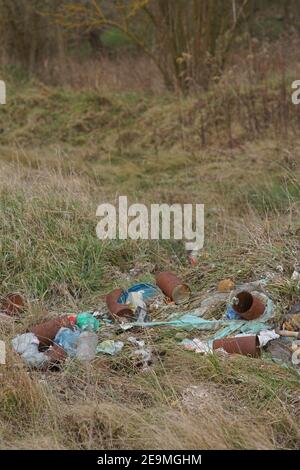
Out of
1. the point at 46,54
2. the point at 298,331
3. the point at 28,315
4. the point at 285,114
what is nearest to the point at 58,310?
the point at 28,315

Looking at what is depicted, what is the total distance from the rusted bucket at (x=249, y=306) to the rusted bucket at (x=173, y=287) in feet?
1.98

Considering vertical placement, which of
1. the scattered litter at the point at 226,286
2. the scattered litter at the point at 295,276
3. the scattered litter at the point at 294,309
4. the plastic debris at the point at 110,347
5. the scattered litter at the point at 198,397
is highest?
the scattered litter at the point at 295,276

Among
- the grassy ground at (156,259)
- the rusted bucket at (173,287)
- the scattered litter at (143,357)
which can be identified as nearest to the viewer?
the grassy ground at (156,259)

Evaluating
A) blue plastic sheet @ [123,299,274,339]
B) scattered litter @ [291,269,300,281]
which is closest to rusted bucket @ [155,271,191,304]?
blue plastic sheet @ [123,299,274,339]

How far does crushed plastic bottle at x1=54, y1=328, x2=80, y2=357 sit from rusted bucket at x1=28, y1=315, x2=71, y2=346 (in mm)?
34

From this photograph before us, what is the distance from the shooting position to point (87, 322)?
4.67m

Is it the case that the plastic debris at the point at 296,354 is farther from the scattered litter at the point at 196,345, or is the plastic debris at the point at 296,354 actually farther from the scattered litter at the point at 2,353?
the scattered litter at the point at 2,353

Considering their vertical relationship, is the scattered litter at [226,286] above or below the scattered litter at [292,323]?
above

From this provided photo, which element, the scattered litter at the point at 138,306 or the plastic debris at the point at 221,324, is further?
the scattered litter at the point at 138,306

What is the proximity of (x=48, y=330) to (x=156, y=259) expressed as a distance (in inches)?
63.8

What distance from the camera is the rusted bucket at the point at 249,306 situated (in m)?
4.48

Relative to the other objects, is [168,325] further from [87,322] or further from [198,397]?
[198,397]

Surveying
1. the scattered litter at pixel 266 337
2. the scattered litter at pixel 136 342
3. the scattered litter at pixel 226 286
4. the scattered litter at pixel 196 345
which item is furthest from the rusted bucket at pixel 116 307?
the scattered litter at pixel 266 337

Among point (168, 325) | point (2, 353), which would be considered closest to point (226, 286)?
point (168, 325)
